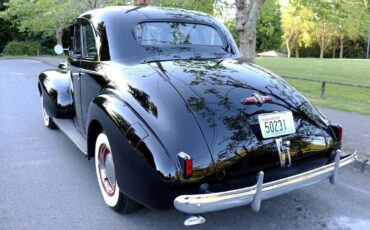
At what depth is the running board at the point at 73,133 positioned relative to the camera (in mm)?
4342

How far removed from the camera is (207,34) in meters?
4.52

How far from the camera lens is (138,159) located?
114 inches

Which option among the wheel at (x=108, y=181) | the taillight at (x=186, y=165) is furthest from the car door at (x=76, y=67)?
the taillight at (x=186, y=165)

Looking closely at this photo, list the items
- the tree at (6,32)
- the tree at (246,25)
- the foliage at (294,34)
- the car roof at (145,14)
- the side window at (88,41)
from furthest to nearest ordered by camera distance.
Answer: the foliage at (294,34)
the tree at (6,32)
the tree at (246,25)
the side window at (88,41)
the car roof at (145,14)

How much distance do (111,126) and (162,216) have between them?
0.98m

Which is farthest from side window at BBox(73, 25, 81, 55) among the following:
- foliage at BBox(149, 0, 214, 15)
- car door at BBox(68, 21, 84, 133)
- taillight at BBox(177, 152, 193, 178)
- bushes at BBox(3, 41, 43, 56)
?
bushes at BBox(3, 41, 43, 56)

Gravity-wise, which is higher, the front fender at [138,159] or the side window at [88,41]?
the side window at [88,41]

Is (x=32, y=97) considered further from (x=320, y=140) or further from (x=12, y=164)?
(x=320, y=140)

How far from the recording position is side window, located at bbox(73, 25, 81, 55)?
15.9ft

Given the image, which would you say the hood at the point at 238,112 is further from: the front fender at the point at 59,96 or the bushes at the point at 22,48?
the bushes at the point at 22,48

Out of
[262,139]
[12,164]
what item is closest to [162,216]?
[262,139]

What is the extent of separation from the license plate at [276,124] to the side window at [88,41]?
7.02 feet

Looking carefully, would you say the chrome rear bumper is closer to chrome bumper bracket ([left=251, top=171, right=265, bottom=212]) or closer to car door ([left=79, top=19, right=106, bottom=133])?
chrome bumper bracket ([left=251, top=171, right=265, bottom=212])

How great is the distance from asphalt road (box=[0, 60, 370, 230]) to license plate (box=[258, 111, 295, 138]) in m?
0.88
